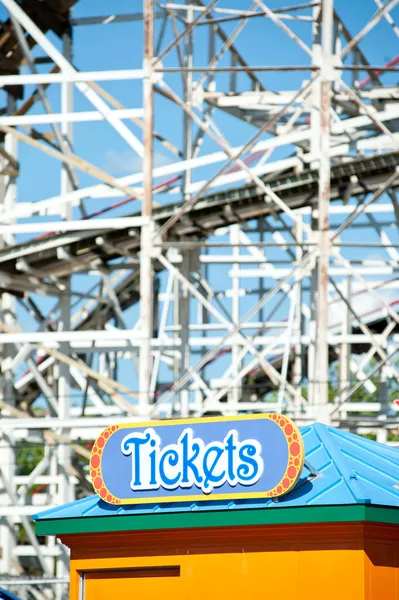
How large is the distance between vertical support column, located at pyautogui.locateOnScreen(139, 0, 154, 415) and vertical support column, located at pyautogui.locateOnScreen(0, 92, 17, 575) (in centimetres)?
415

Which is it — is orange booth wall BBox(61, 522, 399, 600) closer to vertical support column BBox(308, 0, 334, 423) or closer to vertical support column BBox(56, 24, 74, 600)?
vertical support column BBox(308, 0, 334, 423)

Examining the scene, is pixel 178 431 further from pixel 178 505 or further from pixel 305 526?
pixel 305 526

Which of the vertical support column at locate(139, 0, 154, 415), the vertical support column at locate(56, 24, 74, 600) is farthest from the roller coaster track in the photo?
the vertical support column at locate(139, 0, 154, 415)

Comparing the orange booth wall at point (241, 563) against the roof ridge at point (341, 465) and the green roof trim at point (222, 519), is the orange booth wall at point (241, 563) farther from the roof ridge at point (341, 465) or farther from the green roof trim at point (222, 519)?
the roof ridge at point (341, 465)

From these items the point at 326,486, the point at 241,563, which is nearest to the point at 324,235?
the point at 326,486

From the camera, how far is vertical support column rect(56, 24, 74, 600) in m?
25.2

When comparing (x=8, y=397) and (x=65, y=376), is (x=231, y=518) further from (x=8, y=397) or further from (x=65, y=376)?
(x=8, y=397)

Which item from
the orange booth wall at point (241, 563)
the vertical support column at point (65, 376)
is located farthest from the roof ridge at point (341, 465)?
the vertical support column at point (65, 376)

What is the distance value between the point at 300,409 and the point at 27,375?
12503 mm

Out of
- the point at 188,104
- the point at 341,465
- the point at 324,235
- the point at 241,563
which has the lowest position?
the point at 241,563

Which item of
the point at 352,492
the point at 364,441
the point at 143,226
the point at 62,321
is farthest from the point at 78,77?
the point at 352,492

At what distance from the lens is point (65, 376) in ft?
85.7

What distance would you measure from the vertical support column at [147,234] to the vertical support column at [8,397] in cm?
415

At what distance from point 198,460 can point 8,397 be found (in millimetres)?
14458
